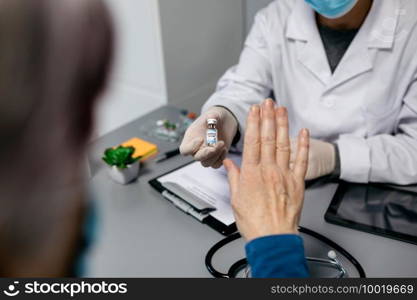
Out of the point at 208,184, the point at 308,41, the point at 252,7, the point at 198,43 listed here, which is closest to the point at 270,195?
the point at 208,184

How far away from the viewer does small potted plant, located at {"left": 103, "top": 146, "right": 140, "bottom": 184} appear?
0.87 meters

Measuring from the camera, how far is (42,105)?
0.26 meters

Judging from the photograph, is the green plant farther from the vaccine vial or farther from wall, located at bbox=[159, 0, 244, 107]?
wall, located at bbox=[159, 0, 244, 107]

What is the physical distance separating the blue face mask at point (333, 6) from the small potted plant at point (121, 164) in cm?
51

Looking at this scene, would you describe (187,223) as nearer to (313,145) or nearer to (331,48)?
(313,145)

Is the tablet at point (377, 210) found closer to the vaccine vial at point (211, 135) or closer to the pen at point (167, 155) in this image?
the vaccine vial at point (211, 135)

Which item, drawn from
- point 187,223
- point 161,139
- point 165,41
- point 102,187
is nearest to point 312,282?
point 187,223

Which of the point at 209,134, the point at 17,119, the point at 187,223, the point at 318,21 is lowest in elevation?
the point at 187,223

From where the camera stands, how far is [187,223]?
771 mm

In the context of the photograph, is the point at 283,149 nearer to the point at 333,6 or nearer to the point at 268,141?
the point at 268,141

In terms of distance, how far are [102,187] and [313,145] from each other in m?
0.46

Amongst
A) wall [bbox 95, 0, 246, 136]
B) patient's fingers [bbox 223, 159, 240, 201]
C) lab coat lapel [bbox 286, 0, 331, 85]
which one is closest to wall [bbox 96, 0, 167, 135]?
wall [bbox 95, 0, 246, 136]

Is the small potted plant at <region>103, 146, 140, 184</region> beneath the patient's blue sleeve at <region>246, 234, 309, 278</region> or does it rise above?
beneath

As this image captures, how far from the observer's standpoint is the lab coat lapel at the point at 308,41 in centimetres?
99
